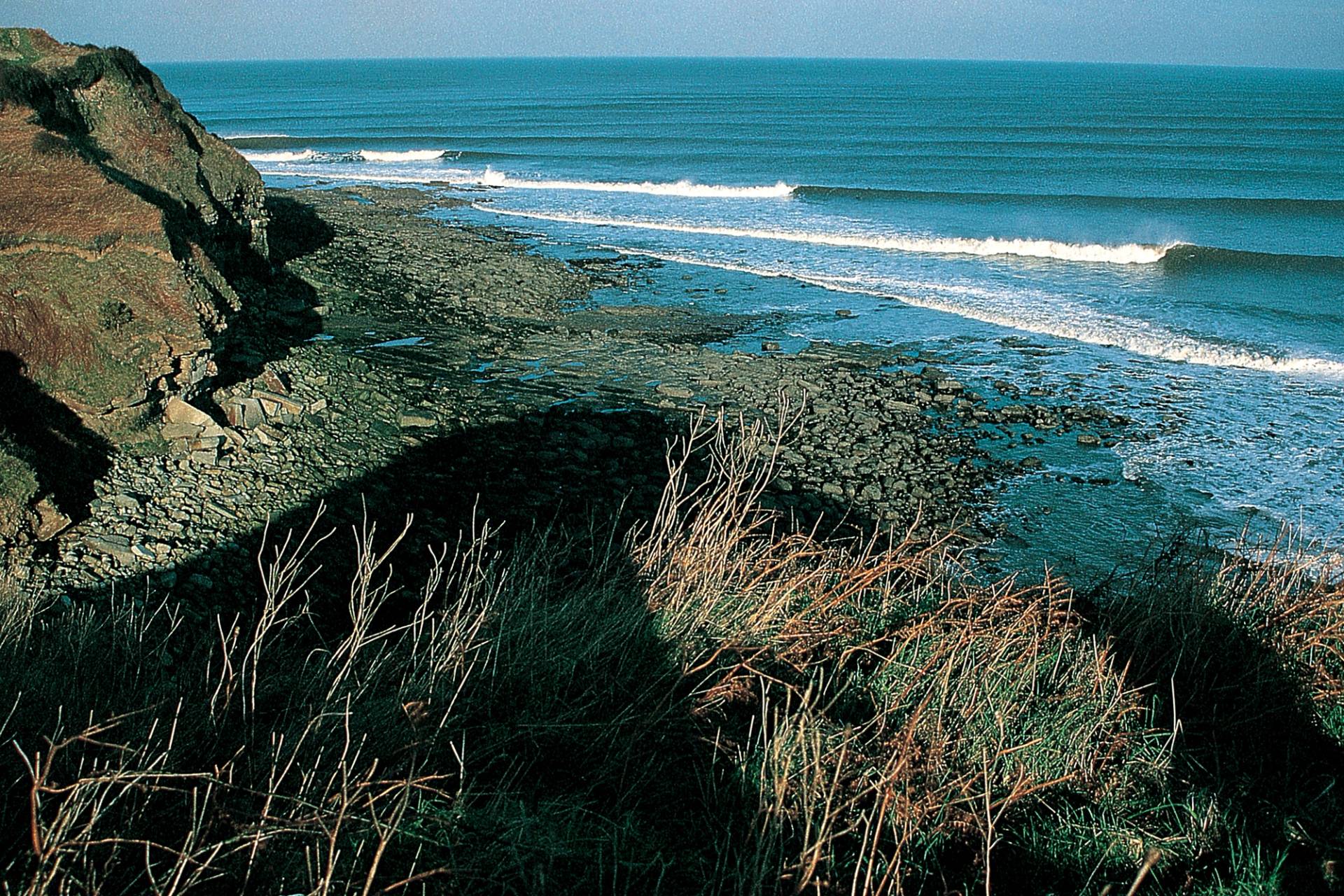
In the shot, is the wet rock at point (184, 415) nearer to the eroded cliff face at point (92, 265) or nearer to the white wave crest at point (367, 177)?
the eroded cliff face at point (92, 265)

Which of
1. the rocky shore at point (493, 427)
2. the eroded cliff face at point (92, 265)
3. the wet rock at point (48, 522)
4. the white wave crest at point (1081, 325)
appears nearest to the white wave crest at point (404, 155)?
the white wave crest at point (1081, 325)

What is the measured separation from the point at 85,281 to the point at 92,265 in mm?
178

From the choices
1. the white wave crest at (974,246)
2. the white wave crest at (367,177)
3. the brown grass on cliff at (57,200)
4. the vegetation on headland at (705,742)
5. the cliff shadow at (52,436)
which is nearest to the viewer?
the vegetation on headland at (705,742)

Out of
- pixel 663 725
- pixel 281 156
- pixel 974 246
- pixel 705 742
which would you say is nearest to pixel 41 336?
pixel 663 725

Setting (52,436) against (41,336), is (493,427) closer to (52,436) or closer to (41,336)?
(52,436)

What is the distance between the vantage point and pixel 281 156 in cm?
3778

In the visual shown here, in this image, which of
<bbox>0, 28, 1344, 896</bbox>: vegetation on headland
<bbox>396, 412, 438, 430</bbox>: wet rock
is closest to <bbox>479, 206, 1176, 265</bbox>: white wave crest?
<bbox>396, 412, 438, 430</bbox>: wet rock

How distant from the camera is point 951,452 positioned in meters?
9.27

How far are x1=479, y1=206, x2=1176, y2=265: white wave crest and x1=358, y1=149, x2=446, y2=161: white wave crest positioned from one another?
19411mm

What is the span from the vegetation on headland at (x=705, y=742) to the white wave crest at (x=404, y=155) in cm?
3563

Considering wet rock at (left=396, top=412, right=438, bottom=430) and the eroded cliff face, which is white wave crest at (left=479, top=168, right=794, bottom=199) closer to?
the eroded cliff face

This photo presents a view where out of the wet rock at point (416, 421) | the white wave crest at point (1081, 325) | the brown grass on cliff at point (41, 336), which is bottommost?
the wet rock at point (416, 421)

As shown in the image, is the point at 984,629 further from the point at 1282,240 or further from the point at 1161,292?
the point at 1282,240

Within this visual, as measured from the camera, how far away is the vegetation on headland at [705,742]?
2734 mm
